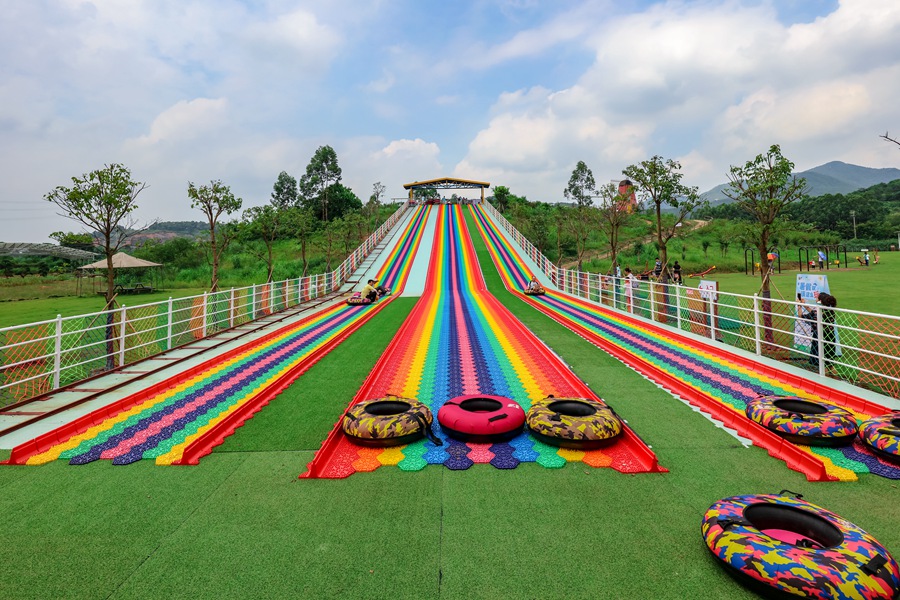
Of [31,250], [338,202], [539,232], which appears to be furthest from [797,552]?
[338,202]

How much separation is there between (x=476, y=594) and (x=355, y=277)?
22.4 metres

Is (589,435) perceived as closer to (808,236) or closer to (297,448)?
(297,448)

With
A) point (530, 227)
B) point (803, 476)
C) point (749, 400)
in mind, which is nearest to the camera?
point (803, 476)

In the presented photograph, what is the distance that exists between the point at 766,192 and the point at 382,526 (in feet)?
35.5

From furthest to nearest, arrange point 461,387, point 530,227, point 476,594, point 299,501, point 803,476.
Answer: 1. point 530,227
2. point 461,387
3. point 803,476
4. point 299,501
5. point 476,594

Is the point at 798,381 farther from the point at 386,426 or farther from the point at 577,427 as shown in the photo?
the point at 386,426

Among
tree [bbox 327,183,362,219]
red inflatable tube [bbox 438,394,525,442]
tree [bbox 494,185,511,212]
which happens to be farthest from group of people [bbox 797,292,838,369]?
tree [bbox 494,185,511,212]

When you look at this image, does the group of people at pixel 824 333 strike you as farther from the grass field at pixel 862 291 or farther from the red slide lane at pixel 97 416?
the red slide lane at pixel 97 416

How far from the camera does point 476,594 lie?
2.21 metres

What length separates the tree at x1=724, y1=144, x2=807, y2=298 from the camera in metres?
9.34

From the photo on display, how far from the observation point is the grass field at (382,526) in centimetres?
230

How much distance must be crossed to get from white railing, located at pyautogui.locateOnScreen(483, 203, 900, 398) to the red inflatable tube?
3.67 m

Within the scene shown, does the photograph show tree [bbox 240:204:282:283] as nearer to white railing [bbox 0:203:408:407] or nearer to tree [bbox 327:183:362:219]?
white railing [bbox 0:203:408:407]

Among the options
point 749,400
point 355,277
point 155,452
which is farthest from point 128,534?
point 355,277
